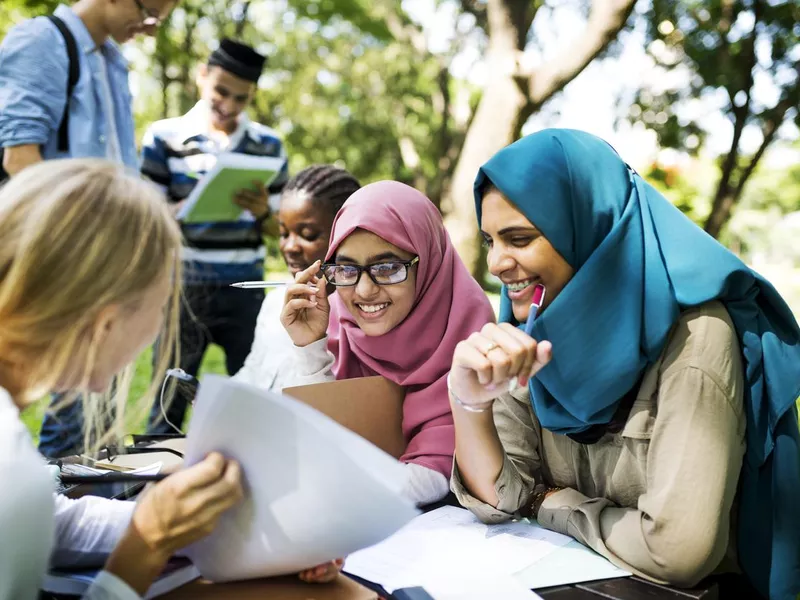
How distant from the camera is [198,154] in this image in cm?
394

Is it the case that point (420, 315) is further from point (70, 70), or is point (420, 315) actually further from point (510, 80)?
point (510, 80)

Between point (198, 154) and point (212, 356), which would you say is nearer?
point (198, 154)

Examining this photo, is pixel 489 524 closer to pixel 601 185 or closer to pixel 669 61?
pixel 601 185

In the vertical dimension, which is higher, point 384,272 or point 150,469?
point 384,272

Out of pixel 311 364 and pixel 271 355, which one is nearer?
pixel 311 364

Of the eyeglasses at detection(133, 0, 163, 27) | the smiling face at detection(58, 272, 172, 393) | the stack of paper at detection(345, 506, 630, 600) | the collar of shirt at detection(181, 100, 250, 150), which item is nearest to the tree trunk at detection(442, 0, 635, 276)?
the collar of shirt at detection(181, 100, 250, 150)

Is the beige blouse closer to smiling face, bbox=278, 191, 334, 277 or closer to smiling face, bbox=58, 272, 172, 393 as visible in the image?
smiling face, bbox=58, 272, 172, 393

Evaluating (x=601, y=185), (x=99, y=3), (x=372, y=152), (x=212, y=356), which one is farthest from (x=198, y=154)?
(x=372, y=152)

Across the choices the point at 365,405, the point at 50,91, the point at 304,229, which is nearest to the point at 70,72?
the point at 50,91

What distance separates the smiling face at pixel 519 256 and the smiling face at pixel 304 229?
1.20 meters

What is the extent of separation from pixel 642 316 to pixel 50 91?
97.3 inches

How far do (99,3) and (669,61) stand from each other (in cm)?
1082

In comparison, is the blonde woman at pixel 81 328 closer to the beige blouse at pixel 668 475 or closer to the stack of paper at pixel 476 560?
the stack of paper at pixel 476 560

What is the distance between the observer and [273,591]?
123 centimetres
